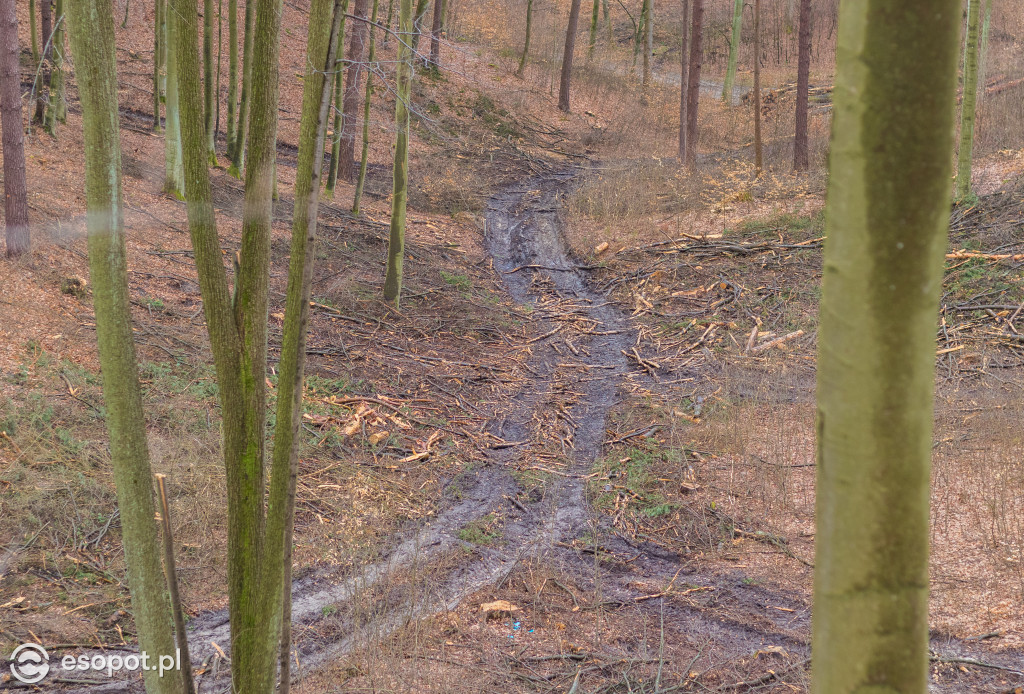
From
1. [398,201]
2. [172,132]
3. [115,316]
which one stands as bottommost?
[115,316]

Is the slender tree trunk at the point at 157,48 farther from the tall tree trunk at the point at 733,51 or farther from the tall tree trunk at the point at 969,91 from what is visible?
the tall tree trunk at the point at 733,51

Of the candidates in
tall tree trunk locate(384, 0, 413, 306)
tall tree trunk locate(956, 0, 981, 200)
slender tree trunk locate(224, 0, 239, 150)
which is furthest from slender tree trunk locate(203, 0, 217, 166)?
tall tree trunk locate(956, 0, 981, 200)

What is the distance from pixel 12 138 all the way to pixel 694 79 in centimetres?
1507

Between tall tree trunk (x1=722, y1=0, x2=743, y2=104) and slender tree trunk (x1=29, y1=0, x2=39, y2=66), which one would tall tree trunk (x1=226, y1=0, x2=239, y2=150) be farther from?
tall tree trunk (x1=722, y1=0, x2=743, y2=104)

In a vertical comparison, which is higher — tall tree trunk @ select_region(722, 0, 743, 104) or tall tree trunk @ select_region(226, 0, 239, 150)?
tall tree trunk @ select_region(722, 0, 743, 104)

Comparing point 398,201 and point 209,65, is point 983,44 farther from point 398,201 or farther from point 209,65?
point 209,65

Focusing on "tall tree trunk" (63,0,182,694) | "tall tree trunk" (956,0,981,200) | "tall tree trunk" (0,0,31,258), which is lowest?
"tall tree trunk" (63,0,182,694)

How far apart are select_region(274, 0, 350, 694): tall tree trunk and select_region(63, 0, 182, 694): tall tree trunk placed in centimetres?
49

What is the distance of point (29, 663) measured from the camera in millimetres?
4602

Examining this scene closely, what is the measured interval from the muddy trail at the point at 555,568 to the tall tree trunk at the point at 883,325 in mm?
3914

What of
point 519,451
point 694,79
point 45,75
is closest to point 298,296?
point 519,451

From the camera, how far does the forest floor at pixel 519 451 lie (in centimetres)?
520

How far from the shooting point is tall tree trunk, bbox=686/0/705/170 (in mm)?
17672

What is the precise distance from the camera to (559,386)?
35.4ft
